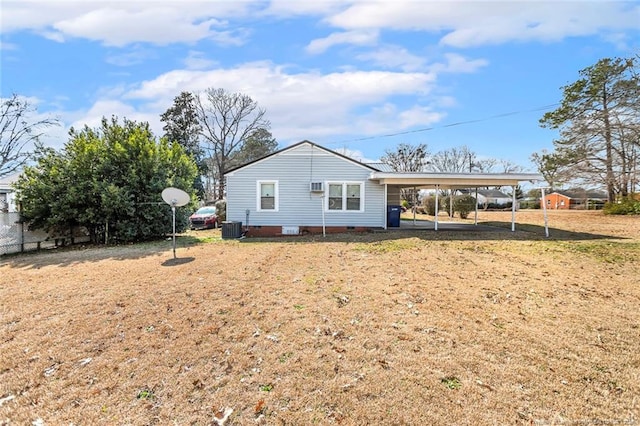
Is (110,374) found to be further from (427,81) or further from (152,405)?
(427,81)

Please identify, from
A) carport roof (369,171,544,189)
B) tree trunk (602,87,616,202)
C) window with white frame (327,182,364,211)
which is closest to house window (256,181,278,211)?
window with white frame (327,182,364,211)

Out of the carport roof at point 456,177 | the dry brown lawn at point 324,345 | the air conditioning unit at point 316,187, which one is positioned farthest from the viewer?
the air conditioning unit at point 316,187

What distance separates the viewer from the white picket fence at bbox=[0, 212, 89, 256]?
11231mm

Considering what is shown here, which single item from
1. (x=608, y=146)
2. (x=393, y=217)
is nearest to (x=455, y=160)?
(x=608, y=146)

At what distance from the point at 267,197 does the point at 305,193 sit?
5.37 feet

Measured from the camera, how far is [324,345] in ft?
12.5

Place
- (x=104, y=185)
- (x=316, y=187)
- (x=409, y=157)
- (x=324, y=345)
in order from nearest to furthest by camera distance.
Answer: (x=324, y=345) → (x=104, y=185) → (x=316, y=187) → (x=409, y=157)

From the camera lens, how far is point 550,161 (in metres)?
26.2

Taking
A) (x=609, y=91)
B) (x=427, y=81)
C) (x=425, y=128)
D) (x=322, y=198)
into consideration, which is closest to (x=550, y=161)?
(x=609, y=91)

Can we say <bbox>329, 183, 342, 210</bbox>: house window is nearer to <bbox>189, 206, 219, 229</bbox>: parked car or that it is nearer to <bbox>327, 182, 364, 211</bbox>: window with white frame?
<bbox>327, 182, 364, 211</bbox>: window with white frame

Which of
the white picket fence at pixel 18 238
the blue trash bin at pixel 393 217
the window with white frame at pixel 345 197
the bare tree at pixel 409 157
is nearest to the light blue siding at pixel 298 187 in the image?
the window with white frame at pixel 345 197

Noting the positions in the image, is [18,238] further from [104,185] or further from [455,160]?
[455,160]

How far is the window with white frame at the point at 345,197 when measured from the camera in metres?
14.3

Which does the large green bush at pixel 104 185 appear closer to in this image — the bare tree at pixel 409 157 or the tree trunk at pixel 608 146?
the tree trunk at pixel 608 146
